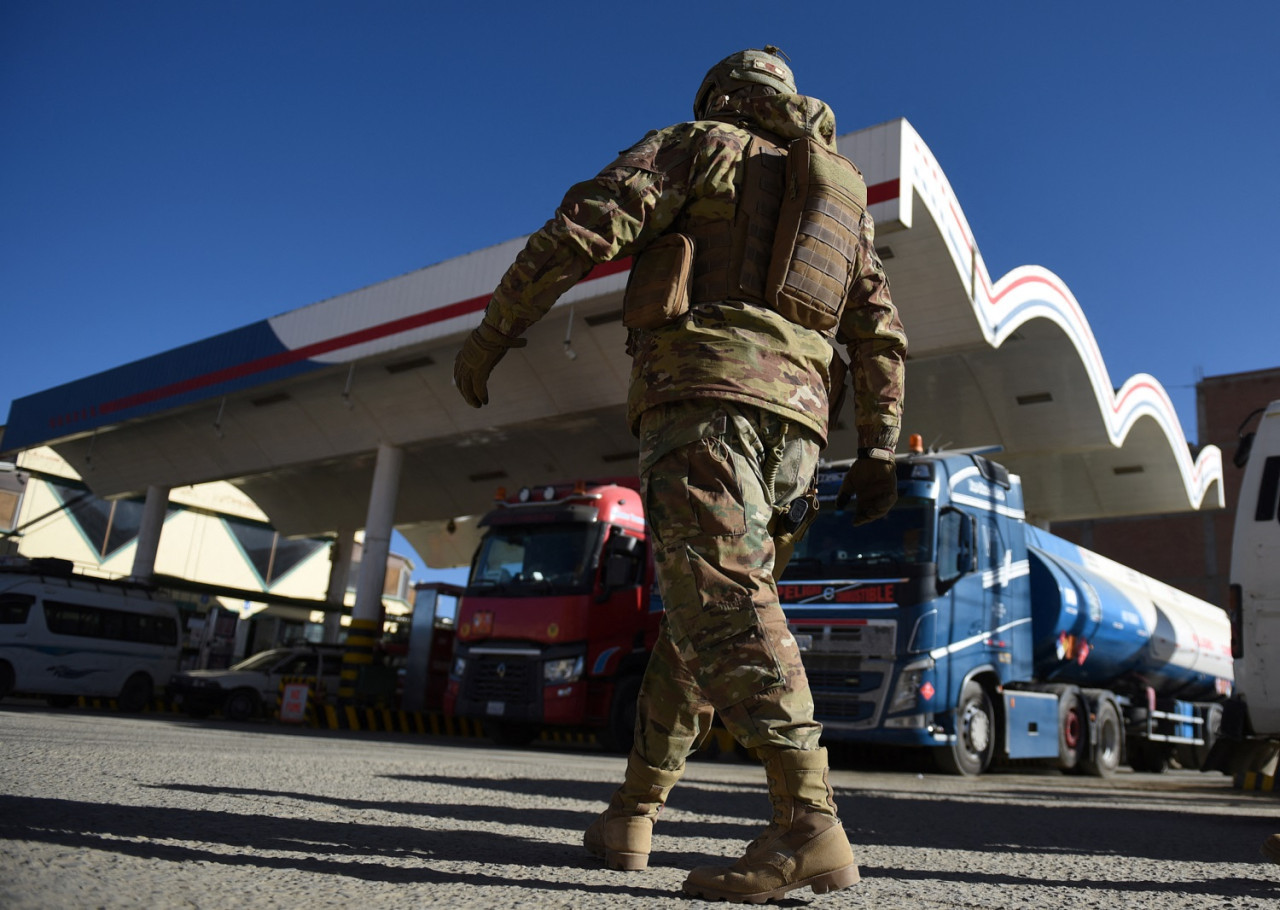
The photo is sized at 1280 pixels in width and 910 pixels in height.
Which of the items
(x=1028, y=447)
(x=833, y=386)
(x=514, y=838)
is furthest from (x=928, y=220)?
(x=514, y=838)

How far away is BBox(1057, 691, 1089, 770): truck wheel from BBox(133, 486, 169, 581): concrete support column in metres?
21.8

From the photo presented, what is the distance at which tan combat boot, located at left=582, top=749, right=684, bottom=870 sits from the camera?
7.93ft

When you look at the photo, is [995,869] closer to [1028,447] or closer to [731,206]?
[731,206]

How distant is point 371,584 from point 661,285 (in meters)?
18.1

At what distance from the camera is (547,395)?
720 inches

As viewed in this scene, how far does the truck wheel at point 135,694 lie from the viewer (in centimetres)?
1761

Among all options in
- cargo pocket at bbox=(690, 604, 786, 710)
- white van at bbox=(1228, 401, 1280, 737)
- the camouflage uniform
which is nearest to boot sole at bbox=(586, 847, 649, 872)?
the camouflage uniform

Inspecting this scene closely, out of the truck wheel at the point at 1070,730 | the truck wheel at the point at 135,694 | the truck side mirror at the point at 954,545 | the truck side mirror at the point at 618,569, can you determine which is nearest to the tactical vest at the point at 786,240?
the truck side mirror at the point at 954,545

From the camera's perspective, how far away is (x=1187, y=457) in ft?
72.6

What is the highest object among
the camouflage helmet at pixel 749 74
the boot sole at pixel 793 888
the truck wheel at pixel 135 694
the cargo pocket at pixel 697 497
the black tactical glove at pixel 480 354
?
the camouflage helmet at pixel 749 74

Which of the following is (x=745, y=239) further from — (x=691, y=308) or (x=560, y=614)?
(x=560, y=614)

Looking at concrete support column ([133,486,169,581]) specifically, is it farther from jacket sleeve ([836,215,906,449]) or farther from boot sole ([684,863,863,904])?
boot sole ([684,863,863,904])

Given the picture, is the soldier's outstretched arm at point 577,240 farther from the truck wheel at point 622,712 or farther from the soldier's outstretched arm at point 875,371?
the truck wheel at point 622,712

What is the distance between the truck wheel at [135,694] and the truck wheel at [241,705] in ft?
6.69
